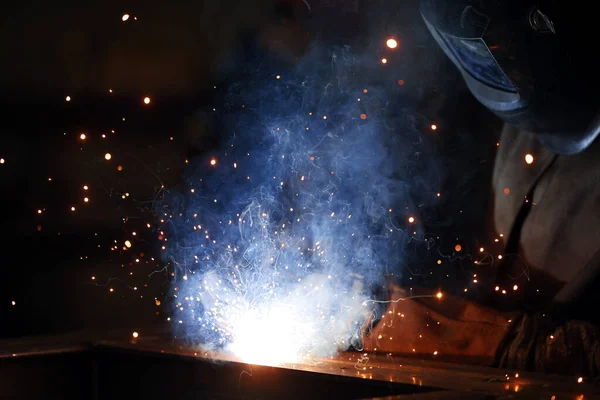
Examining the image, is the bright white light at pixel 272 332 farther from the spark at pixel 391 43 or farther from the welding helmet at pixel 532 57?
the spark at pixel 391 43

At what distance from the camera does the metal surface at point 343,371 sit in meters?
2.68

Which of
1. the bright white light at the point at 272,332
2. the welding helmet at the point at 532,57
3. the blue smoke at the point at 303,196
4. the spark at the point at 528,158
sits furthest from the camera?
the blue smoke at the point at 303,196

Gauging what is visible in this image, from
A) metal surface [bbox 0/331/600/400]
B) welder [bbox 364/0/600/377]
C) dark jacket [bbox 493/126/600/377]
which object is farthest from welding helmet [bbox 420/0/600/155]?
metal surface [bbox 0/331/600/400]

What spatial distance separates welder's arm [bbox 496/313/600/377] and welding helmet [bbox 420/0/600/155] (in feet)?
2.81

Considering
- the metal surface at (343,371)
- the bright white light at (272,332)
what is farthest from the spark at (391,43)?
the metal surface at (343,371)

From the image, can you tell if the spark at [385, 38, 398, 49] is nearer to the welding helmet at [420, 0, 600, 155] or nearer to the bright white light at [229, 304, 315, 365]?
the welding helmet at [420, 0, 600, 155]

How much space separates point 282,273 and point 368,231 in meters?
0.54

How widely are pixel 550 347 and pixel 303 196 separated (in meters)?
1.57

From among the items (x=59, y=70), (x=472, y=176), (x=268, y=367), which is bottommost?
(x=268, y=367)

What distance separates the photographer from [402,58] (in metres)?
4.22

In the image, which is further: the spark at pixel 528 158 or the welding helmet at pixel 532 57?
the spark at pixel 528 158

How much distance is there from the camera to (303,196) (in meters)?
4.20

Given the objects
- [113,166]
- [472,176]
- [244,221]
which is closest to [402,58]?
[472,176]

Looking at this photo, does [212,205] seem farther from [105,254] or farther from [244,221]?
[105,254]
